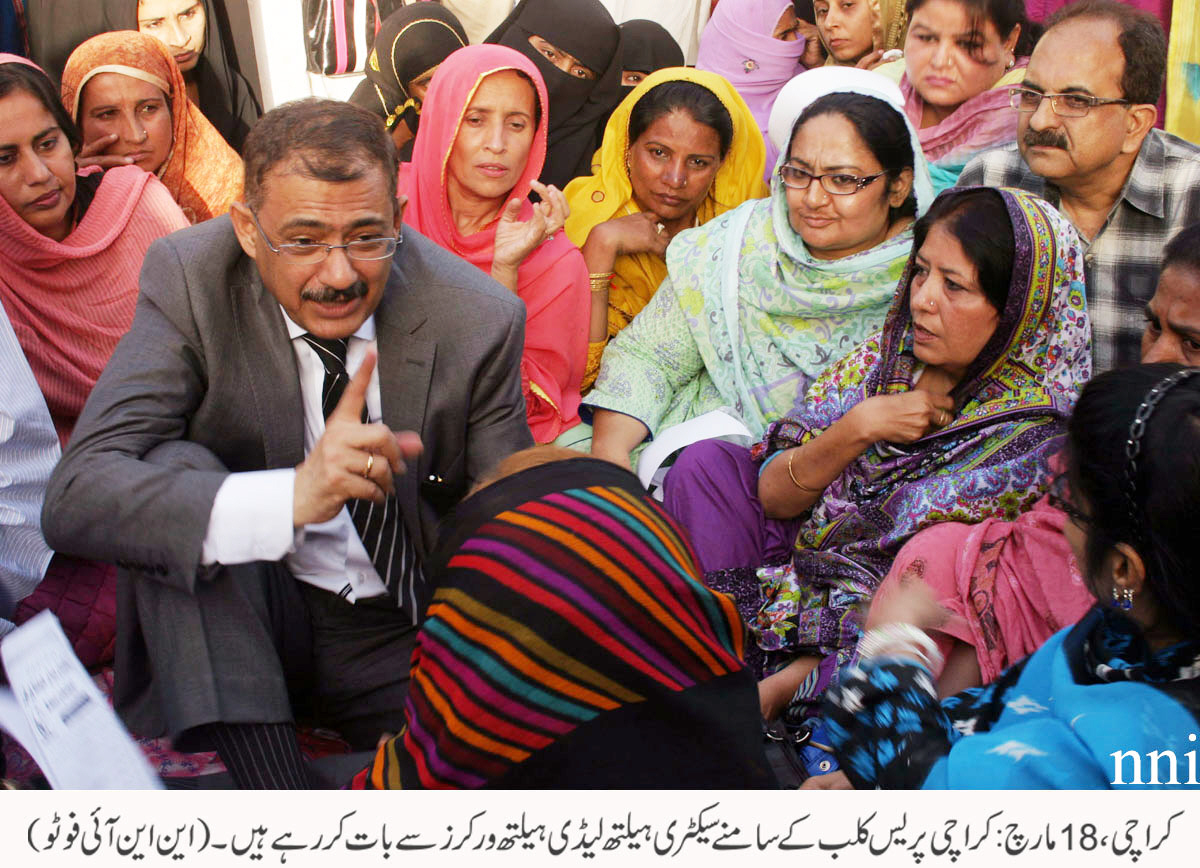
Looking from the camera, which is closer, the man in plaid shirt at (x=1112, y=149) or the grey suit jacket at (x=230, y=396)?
the grey suit jacket at (x=230, y=396)

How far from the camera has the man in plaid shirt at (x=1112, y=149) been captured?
10.7 ft

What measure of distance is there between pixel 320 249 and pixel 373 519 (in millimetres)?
619

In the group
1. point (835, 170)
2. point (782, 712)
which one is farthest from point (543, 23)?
point (782, 712)

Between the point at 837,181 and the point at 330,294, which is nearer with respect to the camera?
the point at 330,294

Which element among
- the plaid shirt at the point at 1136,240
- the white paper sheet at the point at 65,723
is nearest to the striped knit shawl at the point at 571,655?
the white paper sheet at the point at 65,723

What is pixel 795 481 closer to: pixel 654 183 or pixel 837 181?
pixel 837 181

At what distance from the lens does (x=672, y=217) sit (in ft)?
13.6

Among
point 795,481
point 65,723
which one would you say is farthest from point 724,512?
point 65,723

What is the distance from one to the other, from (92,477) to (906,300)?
206 cm

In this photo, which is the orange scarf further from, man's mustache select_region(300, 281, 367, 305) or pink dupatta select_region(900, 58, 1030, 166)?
pink dupatta select_region(900, 58, 1030, 166)

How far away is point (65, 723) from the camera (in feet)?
5.84

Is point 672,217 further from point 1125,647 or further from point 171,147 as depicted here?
point 1125,647

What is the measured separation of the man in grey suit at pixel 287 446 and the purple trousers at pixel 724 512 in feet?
2.12

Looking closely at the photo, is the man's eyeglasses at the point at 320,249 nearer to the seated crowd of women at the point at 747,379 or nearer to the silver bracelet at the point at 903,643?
the seated crowd of women at the point at 747,379
